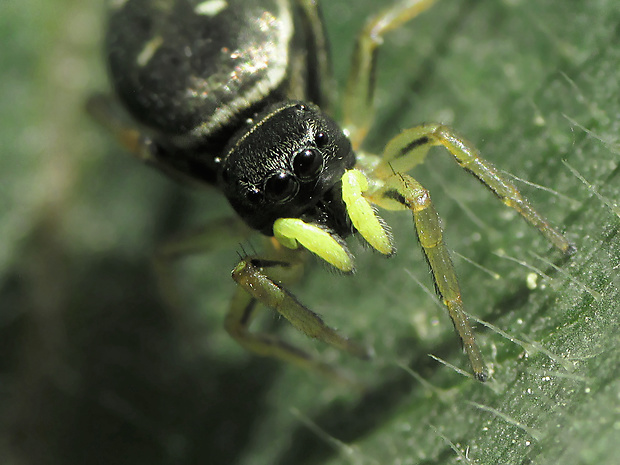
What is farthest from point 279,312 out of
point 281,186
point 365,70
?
point 365,70

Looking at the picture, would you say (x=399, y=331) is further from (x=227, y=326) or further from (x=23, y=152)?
(x=23, y=152)

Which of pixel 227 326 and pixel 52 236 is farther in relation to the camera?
pixel 52 236

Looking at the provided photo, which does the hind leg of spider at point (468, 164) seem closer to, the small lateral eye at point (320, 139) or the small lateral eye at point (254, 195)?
the small lateral eye at point (320, 139)

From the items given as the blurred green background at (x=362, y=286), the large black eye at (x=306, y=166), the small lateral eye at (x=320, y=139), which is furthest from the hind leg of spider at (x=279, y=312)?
the small lateral eye at (x=320, y=139)

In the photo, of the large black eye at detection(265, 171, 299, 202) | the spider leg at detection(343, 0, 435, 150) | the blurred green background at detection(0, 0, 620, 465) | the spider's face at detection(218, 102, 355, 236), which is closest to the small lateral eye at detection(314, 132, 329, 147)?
the spider's face at detection(218, 102, 355, 236)

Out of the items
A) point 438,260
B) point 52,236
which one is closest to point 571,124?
point 438,260

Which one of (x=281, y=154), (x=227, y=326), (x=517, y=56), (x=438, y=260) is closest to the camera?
(x=438, y=260)
